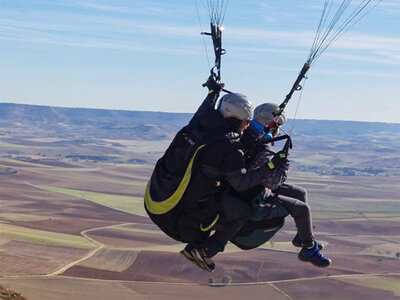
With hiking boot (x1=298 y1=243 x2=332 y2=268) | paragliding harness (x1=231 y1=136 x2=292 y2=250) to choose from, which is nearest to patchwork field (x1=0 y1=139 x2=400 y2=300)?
hiking boot (x1=298 y1=243 x2=332 y2=268)

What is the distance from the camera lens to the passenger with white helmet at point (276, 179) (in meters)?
8.09

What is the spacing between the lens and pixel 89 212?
12469 cm

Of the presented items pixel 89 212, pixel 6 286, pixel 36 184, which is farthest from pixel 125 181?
pixel 6 286

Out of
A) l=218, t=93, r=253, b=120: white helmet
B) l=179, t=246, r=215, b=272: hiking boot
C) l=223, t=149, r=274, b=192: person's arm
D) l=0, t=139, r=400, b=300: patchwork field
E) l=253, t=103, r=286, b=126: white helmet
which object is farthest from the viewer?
l=0, t=139, r=400, b=300: patchwork field

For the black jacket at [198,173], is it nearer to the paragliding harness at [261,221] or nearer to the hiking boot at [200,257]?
the hiking boot at [200,257]

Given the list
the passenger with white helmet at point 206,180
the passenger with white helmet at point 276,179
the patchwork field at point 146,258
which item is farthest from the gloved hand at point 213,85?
the patchwork field at point 146,258

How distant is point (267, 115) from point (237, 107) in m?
0.84

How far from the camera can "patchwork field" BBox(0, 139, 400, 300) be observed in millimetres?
68562

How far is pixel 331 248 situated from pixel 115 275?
40.5 metres

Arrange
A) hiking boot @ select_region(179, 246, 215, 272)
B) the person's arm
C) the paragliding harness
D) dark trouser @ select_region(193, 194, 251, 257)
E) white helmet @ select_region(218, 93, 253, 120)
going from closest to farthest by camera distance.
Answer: the person's arm
white helmet @ select_region(218, 93, 253, 120)
dark trouser @ select_region(193, 194, 251, 257)
hiking boot @ select_region(179, 246, 215, 272)
the paragliding harness

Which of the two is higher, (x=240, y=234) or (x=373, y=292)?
(x=240, y=234)

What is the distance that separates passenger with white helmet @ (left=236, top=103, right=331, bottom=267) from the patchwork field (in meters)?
49.6

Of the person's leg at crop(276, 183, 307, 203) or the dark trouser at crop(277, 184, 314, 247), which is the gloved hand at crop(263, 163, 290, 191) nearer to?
the dark trouser at crop(277, 184, 314, 247)

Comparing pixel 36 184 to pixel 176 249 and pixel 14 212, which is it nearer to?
pixel 14 212
